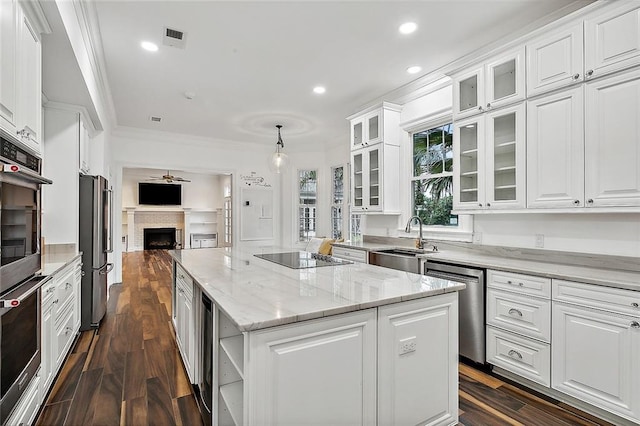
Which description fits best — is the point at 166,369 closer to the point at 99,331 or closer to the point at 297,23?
the point at 99,331

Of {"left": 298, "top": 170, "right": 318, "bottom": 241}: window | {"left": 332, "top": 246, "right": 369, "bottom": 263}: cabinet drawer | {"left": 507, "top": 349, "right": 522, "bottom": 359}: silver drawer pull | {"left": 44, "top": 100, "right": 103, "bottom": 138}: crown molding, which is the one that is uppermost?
{"left": 44, "top": 100, "right": 103, "bottom": 138}: crown molding

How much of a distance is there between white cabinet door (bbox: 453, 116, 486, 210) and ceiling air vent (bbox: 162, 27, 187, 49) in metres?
2.68

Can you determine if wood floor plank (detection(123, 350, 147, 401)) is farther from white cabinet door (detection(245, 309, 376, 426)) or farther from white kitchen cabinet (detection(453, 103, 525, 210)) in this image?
white kitchen cabinet (detection(453, 103, 525, 210))

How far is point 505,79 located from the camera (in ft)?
9.32

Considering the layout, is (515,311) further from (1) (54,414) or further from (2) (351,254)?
(1) (54,414)

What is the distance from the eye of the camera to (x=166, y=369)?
265cm

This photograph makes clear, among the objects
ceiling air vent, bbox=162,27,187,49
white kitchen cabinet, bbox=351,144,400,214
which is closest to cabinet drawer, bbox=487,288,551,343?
white kitchen cabinet, bbox=351,144,400,214

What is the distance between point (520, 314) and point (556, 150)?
1241 mm

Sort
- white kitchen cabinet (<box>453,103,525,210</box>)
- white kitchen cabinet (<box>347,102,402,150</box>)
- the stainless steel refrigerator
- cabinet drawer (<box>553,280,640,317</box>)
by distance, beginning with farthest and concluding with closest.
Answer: white kitchen cabinet (<box>347,102,402,150</box>) → the stainless steel refrigerator → white kitchen cabinet (<box>453,103,525,210</box>) → cabinet drawer (<box>553,280,640,317</box>)

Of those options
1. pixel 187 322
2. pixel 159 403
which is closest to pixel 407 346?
pixel 187 322

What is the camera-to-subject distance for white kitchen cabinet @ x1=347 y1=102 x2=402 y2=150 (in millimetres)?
4250

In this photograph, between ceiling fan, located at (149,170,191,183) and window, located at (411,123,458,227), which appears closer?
window, located at (411,123,458,227)

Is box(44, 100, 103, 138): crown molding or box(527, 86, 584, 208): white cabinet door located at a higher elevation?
box(44, 100, 103, 138): crown molding

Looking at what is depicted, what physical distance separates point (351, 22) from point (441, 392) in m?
2.78
